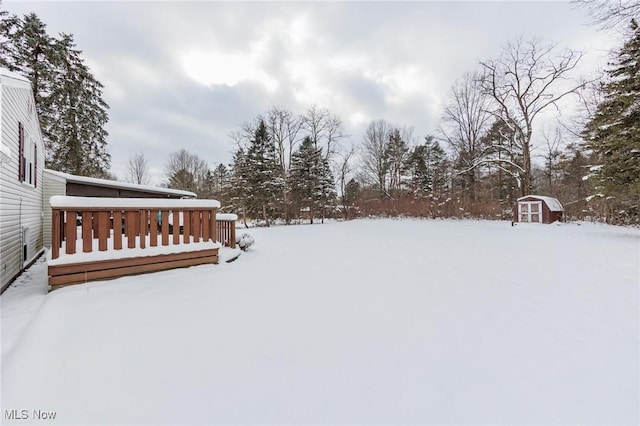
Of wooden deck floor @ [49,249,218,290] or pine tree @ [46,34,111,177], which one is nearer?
wooden deck floor @ [49,249,218,290]

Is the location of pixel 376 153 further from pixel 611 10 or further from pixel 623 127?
pixel 611 10

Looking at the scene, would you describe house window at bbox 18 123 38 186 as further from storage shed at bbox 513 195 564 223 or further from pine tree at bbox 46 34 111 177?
storage shed at bbox 513 195 564 223

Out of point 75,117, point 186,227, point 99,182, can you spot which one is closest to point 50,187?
point 99,182

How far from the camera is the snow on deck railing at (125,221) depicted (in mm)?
3289

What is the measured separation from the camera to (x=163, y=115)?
1875 cm

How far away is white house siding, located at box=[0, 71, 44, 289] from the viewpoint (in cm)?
389

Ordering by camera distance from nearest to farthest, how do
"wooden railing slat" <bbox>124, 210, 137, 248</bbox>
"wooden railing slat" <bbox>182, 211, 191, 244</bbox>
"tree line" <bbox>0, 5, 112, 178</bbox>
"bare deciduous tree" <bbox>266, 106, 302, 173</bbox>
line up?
"wooden railing slat" <bbox>124, 210, 137, 248</bbox> → "wooden railing slat" <bbox>182, 211, 191, 244</bbox> → "tree line" <bbox>0, 5, 112, 178</bbox> → "bare deciduous tree" <bbox>266, 106, 302, 173</bbox>

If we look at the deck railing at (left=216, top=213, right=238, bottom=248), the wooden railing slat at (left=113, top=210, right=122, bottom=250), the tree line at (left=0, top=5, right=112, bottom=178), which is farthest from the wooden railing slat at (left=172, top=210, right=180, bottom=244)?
the tree line at (left=0, top=5, right=112, bottom=178)

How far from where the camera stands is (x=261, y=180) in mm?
20312

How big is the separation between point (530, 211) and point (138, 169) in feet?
111

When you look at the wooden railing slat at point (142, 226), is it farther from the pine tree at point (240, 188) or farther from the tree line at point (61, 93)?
the pine tree at point (240, 188)

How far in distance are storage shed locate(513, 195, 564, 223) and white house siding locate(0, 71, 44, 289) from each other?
1770 cm

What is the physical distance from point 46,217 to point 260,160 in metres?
13.7

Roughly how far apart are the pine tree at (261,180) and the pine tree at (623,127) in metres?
17.6
